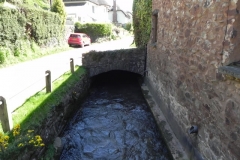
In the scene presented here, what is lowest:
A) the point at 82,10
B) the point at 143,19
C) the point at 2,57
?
the point at 2,57

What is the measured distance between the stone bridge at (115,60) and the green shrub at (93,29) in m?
16.4

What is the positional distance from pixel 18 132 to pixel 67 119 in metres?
3.18

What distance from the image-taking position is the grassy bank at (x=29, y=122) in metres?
3.72

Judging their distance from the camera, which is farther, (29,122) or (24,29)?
(24,29)

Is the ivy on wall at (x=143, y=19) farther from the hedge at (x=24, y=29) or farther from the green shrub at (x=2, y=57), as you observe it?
the green shrub at (x=2, y=57)

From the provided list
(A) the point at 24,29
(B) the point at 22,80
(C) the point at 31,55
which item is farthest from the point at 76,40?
(B) the point at 22,80

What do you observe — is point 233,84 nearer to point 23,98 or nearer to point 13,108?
point 13,108

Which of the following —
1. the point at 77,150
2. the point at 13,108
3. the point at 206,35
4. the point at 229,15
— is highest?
the point at 229,15

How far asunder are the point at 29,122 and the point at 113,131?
2950 mm

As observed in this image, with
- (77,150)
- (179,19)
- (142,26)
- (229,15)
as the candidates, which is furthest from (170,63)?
(142,26)

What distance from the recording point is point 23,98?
6.25 metres

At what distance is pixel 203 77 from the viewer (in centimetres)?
431

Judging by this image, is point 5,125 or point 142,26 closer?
point 5,125

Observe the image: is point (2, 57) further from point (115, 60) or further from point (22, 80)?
point (115, 60)
